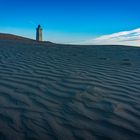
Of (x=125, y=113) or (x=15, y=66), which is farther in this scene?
(x=15, y=66)

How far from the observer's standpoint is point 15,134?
3.33 m

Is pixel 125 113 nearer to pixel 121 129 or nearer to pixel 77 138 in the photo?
pixel 121 129

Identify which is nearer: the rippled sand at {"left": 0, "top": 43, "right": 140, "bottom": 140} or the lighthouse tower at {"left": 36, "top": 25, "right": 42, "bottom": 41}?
the rippled sand at {"left": 0, "top": 43, "right": 140, "bottom": 140}

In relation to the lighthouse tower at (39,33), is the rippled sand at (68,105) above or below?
above

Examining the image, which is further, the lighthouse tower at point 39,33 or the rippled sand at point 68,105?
the lighthouse tower at point 39,33

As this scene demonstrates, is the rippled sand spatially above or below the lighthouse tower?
above

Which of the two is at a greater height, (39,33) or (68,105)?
(68,105)

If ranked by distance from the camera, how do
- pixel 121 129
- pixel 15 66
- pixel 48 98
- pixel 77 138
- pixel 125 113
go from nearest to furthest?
pixel 77 138 → pixel 121 129 → pixel 125 113 → pixel 48 98 → pixel 15 66

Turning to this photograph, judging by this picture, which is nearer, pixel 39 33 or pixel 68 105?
pixel 68 105

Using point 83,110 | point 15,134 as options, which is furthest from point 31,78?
point 15,134

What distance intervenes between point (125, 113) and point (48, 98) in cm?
115

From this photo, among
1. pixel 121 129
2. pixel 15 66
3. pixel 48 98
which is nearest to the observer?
pixel 121 129

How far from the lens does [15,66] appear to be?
7.41 meters

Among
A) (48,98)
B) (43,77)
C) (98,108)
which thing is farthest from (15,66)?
(98,108)
